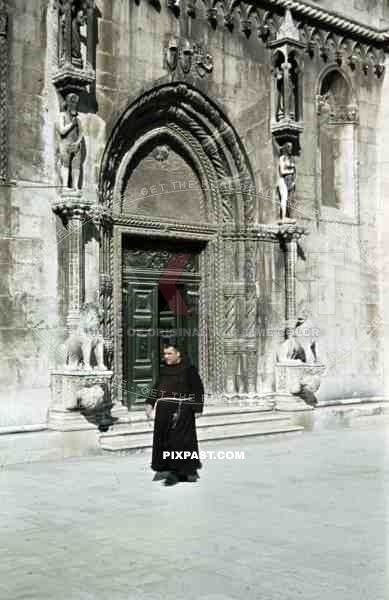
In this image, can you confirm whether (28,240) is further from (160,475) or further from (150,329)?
(160,475)

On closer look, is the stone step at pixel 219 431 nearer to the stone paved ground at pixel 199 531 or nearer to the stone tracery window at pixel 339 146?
the stone paved ground at pixel 199 531

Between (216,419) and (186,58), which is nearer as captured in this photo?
(216,419)

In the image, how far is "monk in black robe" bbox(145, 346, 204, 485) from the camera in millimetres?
9141

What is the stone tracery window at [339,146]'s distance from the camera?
15.5 metres

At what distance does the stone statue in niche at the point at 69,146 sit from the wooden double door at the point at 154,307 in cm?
178

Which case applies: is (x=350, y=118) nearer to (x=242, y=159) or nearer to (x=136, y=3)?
(x=242, y=159)

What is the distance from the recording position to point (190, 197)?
538 inches

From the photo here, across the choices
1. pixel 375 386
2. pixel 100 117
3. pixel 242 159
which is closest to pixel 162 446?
pixel 100 117

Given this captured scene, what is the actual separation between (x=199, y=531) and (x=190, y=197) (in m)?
7.65

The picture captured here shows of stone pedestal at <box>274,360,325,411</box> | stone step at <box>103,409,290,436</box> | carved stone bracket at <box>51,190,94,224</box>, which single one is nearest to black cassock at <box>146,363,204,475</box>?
stone step at <box>103,409,290,436</box>

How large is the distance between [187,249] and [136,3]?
12.4 feet

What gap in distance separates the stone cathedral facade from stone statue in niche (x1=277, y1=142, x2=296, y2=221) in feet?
0.11

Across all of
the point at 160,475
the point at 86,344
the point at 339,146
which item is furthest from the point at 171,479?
the point at 339,146

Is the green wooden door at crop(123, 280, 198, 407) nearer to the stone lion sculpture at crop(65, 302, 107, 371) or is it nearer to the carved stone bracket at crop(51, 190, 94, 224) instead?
the stone lion sculpture at crop(65, 302, 107, 371)
